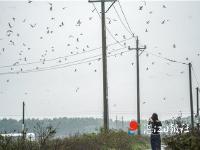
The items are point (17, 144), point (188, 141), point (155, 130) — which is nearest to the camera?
point (17, 144)

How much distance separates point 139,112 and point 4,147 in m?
35.9

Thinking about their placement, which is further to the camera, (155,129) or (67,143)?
(155,129)

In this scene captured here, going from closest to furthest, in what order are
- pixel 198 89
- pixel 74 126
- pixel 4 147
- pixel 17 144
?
pixel 4 147, pixel 17 144, pixel 198 89, pixel 74 126

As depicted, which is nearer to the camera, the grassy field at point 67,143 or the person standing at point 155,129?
the grassy field at point 67,143

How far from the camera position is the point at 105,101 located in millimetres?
28141

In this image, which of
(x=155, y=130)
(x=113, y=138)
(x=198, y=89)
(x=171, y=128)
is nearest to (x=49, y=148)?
(x=155, y=130)

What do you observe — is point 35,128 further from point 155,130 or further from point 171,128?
point 171,128

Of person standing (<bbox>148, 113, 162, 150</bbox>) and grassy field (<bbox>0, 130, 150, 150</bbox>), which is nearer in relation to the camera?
grassy field (<bbox>0, 130, 150, 150</bbox>)

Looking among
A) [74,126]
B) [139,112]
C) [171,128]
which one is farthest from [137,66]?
[74,126]

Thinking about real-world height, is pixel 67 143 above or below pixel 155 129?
below

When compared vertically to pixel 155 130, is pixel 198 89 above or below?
above

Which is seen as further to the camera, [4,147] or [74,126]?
[74,126]

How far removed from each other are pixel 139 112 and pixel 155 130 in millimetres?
27129

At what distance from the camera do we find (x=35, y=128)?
13.6 meters
